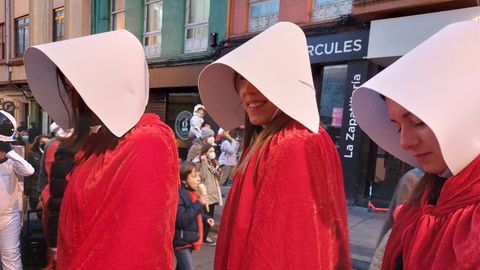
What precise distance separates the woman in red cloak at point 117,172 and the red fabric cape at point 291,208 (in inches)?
12.3

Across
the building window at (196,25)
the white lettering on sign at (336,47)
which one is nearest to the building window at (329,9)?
the white lettering on sign at (336,47)

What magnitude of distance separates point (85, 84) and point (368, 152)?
6.76m

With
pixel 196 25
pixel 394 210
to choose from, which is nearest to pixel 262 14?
pixel 196 25

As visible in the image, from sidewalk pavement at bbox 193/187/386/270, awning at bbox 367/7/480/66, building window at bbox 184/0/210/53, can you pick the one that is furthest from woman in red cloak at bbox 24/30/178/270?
building window at bbox 184/0/210/53

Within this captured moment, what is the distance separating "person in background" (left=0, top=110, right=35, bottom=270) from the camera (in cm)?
325

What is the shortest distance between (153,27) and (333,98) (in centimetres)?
728

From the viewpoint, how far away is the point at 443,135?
96cm

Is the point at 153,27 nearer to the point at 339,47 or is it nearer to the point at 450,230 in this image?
the point at 339,47

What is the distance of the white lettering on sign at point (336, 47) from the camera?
23.6ft

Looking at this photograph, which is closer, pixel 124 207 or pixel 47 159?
pixel 124 207

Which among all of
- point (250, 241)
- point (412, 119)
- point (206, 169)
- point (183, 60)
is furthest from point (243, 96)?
point (183, 60)

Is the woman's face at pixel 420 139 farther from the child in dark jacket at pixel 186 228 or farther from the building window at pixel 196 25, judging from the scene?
the building window at pixel 196 25

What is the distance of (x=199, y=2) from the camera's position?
11.0 m

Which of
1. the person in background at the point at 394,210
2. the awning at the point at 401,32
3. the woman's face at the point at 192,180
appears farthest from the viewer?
the awning at the point at 401,32
